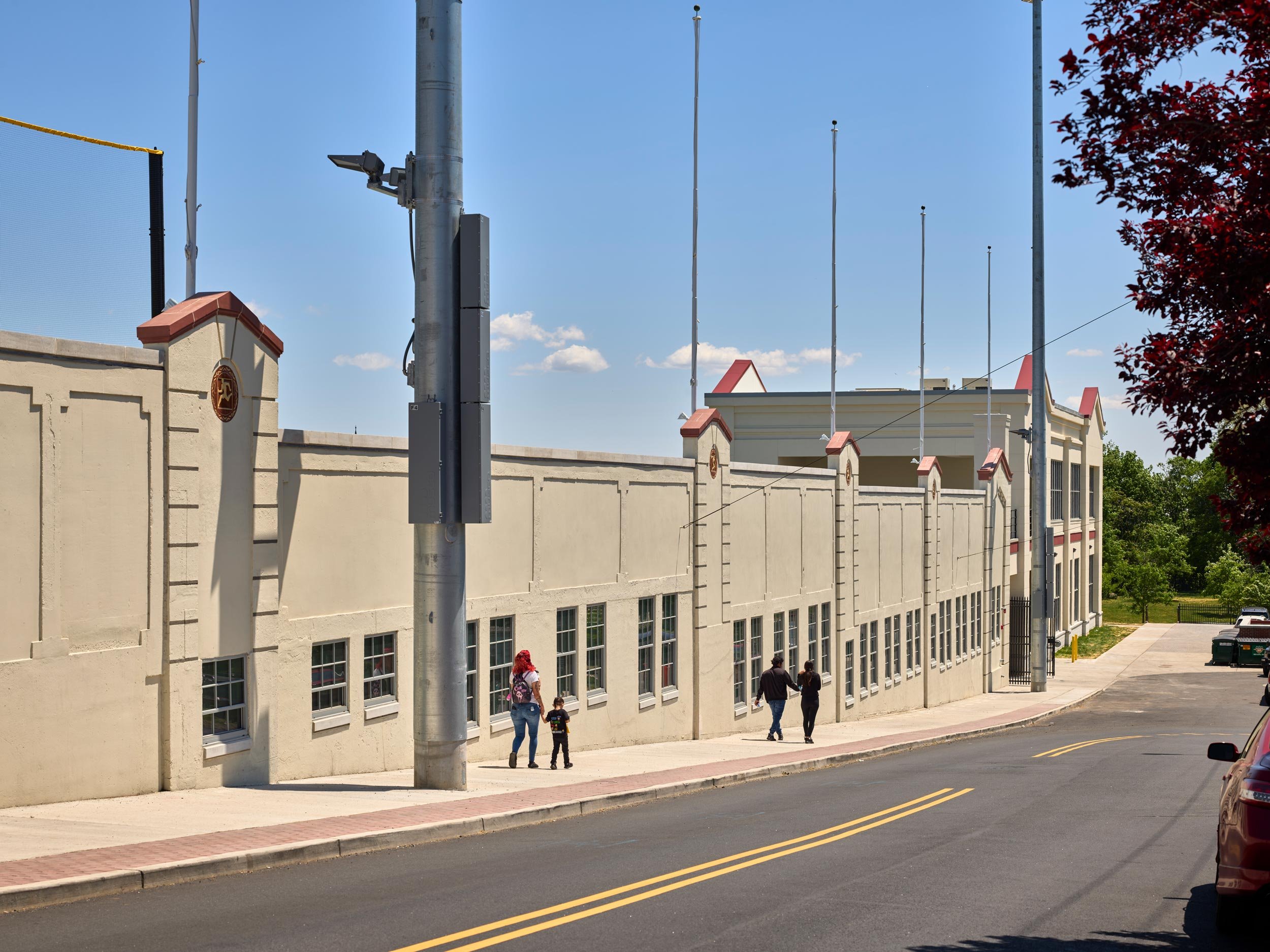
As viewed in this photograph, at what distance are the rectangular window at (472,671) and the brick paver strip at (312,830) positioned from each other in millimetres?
2445

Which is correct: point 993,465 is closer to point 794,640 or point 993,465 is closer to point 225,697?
point 794,640

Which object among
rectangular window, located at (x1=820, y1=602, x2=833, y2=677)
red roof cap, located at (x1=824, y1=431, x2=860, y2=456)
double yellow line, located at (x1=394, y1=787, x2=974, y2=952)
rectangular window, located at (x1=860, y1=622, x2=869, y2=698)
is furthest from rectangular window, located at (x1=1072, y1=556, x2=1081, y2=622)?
double yellow line, located at (x1=394, y1=787, x2=974, y2=952)

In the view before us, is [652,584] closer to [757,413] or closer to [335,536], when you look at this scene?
[335,536]

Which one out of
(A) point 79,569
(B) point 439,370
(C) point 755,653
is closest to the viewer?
(A) point 79,569

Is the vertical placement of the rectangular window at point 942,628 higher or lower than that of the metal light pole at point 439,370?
lower

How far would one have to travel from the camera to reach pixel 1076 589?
7125 cm

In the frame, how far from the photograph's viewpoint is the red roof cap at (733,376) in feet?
208

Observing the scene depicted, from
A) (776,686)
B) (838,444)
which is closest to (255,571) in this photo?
(776,686)

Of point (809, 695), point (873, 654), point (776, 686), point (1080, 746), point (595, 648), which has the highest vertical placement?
point (595, 648)

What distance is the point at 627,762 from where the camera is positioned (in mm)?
20453

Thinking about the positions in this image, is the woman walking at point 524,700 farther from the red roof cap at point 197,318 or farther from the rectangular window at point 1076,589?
the rectangular window at point 1076,589

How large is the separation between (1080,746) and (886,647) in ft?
35.9

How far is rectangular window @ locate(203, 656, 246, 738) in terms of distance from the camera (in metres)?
14.6

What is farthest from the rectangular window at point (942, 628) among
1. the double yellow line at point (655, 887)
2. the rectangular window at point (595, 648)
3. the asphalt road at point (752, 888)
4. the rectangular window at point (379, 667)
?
the rectangular window at point (379, 667)
